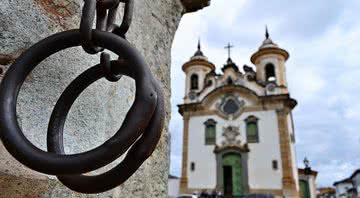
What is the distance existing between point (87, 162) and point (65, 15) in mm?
782

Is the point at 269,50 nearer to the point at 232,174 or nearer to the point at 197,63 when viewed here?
the point at 197,63

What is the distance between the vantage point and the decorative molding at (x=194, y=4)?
7.75 feet

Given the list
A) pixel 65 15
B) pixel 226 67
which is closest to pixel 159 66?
pixel 65 15

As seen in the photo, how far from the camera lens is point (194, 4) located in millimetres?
2398

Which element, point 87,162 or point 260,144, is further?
point 260,144

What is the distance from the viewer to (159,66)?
194 cm

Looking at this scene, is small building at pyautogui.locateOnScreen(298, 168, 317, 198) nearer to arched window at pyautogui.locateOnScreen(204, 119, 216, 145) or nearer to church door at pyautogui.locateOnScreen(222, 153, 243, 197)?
church door at pyautogui.locateOnScreen(222, 153, 243, 197)

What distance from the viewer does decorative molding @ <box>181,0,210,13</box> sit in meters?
2.36

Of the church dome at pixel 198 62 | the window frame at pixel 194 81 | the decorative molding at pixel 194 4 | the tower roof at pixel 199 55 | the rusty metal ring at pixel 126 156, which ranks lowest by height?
the rusty metal ring at pixel 126 156

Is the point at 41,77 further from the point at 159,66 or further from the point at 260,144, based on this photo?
the point at 260,144

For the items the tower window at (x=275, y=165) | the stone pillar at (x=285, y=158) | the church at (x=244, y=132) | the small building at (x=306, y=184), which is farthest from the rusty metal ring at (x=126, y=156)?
the small building at (x=306, y=184)

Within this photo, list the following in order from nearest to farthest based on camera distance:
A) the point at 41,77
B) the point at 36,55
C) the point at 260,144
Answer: the point at 36,55 → the point at 41,77 → the point at 260,144

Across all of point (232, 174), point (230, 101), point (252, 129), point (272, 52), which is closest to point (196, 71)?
point (230, 101)

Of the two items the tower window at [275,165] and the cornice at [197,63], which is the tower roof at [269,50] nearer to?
the cornice at [197,63]
